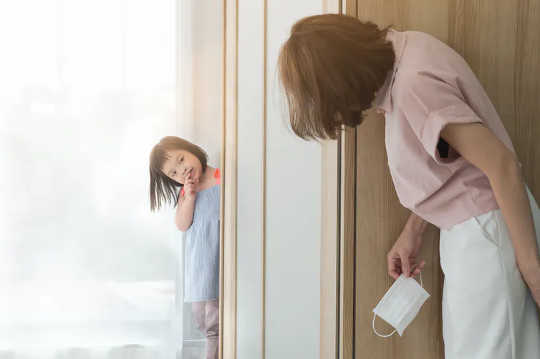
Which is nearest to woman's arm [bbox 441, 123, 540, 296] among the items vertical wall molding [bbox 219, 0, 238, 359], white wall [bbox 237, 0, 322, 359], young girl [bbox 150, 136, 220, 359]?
white wall [bbox 237, 0, 322, 359]

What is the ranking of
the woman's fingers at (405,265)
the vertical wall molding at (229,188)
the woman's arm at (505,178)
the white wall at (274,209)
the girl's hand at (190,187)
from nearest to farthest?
the woman's arm at (505,178)
the woman's fingers at (405,265)
the white wall at (274,209)
the vertical wall molding at (229,188)
the girl's hand at (190,187)

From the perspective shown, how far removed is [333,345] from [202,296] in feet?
3.00

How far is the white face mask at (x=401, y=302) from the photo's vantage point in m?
1.08

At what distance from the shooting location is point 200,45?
75.9 inches

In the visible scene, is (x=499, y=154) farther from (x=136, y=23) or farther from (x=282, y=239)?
(x=136, y=23)

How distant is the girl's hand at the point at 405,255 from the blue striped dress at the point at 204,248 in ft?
3.07

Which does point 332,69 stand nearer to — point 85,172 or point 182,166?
point 182,166

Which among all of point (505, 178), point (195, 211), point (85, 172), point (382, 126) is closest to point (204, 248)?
point (195, 211)

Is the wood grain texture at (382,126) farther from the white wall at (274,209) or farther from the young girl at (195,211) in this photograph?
the young girl at (195,211)

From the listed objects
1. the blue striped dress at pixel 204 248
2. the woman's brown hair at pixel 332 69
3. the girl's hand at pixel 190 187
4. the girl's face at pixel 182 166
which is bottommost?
the blue striped dress at pixel 204 248

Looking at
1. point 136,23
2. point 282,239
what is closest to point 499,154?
point 282,239

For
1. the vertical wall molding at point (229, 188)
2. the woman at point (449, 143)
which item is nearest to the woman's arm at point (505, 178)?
the woman at point (449, 143)

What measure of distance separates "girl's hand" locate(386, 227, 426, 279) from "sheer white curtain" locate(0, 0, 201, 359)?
1.09 metres

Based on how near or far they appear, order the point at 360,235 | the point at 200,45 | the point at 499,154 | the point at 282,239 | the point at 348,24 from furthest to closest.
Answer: the point at 200,45 < the point at 282,239 < the point at 360,235 < the point at 348,24 < the point at 499,154
